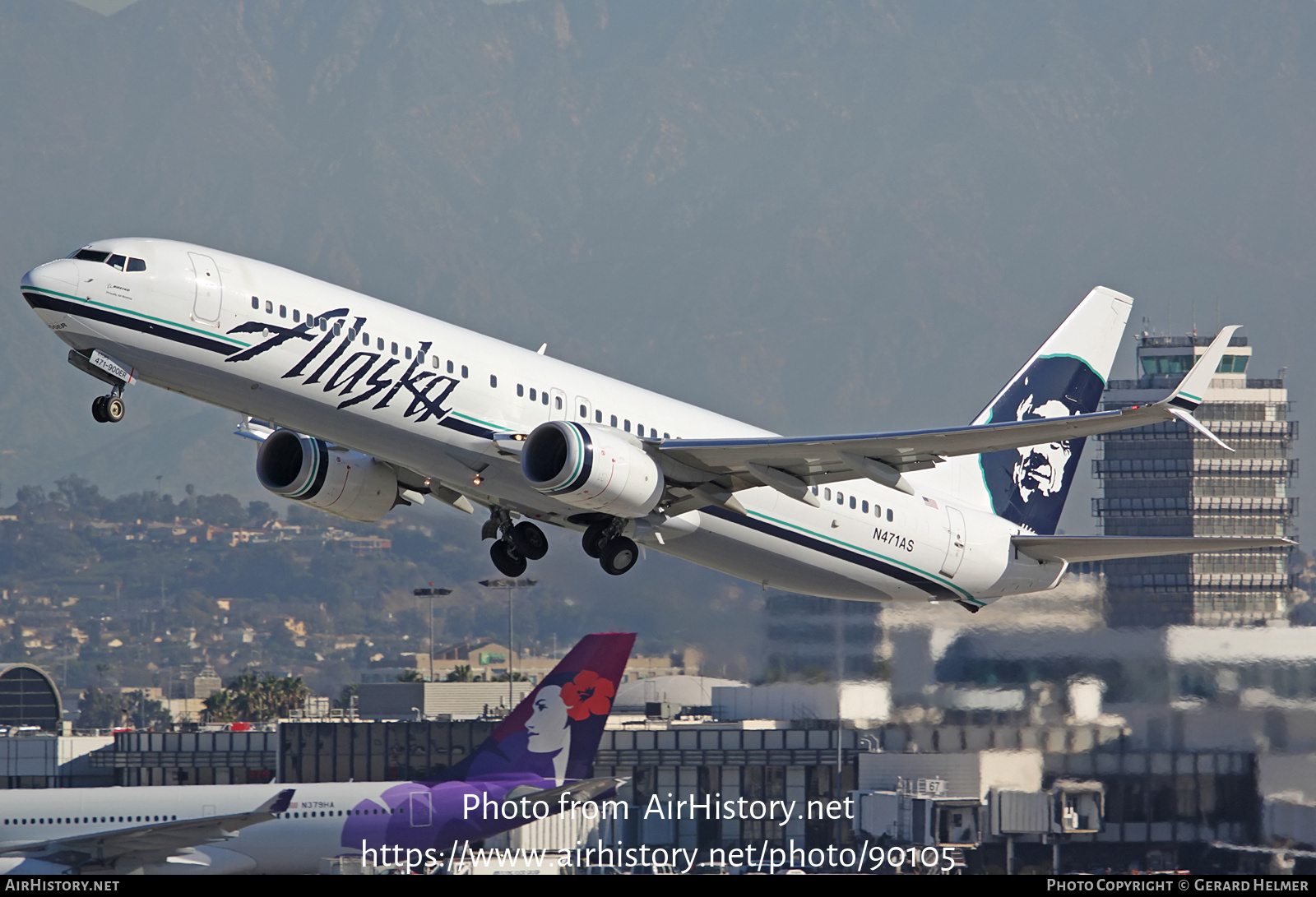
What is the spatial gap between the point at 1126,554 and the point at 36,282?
2089 centimetres

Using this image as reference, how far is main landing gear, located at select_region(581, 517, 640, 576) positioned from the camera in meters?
33.0

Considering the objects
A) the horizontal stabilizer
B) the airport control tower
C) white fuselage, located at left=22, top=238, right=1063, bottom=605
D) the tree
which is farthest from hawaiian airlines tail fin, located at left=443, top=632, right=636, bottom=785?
the airport control tower

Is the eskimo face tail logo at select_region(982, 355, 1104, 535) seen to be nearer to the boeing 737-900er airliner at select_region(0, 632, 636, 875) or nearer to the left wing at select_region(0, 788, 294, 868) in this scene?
the boeing 737-900er airliner at select_region(0, 632, 636, 875)

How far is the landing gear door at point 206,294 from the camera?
28812 mm

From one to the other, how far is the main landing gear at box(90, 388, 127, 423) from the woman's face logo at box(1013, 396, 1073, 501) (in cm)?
1989

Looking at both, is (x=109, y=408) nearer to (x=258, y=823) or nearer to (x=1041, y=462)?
(x=258, y=823)

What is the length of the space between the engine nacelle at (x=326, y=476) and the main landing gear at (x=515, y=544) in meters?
2.24

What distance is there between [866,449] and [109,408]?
41.9ft

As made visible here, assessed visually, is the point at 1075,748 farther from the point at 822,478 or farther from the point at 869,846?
the point at 822,478

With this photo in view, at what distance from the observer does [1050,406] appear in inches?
1635

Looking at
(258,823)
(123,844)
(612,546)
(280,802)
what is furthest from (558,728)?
(123,844)

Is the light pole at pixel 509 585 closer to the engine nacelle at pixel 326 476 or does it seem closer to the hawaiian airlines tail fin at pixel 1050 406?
the hawaiian airlines tail fin at pixel 1050 406

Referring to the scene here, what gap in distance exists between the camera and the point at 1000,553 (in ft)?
125

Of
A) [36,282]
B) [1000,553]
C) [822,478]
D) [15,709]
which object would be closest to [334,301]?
[36,282]
